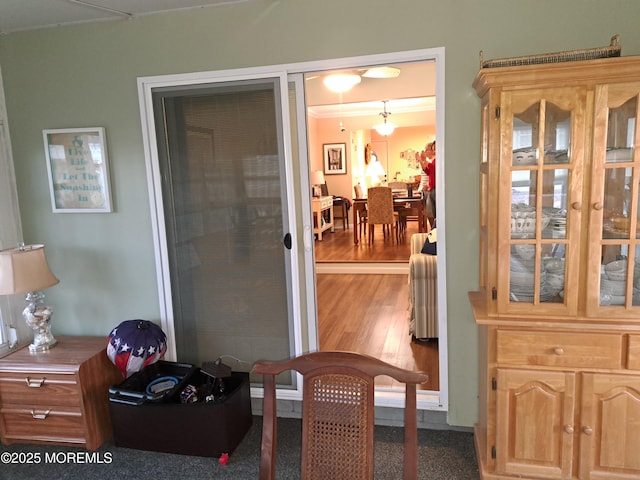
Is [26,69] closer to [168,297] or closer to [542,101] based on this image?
[168,297]

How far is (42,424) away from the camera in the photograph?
263cm

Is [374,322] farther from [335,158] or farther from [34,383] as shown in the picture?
[335,158]

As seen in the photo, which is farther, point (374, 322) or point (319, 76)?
point (374, 322)

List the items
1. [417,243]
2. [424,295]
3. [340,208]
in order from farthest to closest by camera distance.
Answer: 1. [340,208]
2. [417,243]
3. [424,295]

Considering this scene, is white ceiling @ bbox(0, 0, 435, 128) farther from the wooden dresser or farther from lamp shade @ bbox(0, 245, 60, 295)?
the wooden dresser

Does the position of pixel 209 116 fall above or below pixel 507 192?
above

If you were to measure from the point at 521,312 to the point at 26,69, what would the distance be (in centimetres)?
309

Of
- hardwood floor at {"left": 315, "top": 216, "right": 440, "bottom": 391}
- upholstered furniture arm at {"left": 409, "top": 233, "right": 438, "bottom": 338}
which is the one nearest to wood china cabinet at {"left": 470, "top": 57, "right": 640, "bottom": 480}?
hardwood floor at {"left": 315, "top": 216, "right": 440, "bottom": 391}

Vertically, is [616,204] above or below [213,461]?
above

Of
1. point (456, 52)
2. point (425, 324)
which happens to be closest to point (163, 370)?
point (425, 324)

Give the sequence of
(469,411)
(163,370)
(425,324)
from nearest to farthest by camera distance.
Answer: (469,411) < (163,370) < (425,324)

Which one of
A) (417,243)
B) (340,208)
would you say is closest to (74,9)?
(417,243)

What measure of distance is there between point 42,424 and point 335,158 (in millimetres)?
7831

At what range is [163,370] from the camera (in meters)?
2.80
